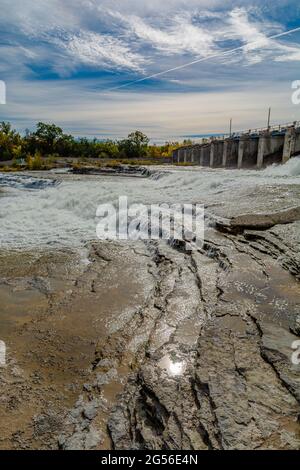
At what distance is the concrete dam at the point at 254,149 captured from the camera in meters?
27.5

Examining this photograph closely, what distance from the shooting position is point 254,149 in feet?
112

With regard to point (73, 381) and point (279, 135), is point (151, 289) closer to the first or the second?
point (73, 381)

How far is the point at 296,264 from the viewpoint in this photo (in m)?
5.46

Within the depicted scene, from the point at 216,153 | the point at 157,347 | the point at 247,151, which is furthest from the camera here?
the point at 216,153

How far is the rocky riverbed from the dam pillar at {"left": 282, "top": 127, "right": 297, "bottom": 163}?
22.8m

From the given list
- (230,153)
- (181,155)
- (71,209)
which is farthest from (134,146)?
(71,209)

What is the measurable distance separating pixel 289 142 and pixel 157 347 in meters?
27.8

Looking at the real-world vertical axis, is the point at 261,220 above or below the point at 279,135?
below

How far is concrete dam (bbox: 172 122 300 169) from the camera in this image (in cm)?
2752

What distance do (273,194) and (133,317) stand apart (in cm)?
821

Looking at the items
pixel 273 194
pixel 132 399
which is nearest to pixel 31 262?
pixel 132 399

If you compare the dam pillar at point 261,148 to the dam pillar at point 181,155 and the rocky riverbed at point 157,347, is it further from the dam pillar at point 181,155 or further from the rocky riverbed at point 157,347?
the rocky riverbed at point 157,347

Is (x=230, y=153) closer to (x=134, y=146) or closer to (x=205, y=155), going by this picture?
(x=205, y=155)

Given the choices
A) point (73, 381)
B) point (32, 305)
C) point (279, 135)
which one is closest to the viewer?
point (73, 381)
